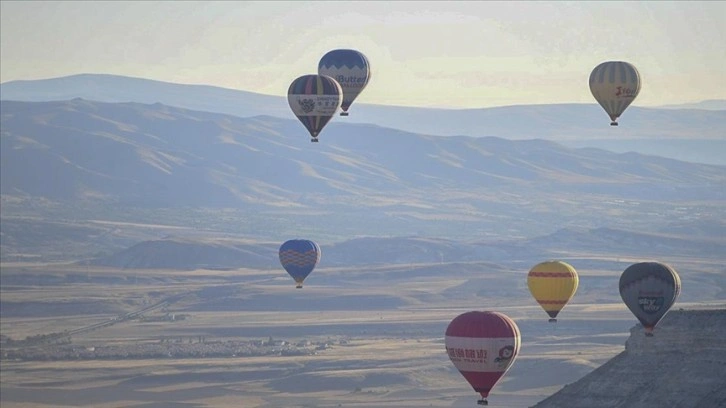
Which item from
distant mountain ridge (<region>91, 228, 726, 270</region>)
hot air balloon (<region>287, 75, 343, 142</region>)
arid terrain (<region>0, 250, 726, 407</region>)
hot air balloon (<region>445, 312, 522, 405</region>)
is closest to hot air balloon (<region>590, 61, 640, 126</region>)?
hot air balloon (<region>287, 75, 343, 142</region>)

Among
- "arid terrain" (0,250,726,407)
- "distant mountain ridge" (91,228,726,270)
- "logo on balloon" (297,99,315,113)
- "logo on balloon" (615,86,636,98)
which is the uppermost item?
"logo on balloon" (615,86,636,98)

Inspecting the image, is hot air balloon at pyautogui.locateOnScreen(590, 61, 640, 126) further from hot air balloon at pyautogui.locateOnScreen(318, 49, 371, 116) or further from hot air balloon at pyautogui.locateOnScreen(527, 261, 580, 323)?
hot air balloon at pyautogui.locateOnScreen(318, 49, 371, 116)

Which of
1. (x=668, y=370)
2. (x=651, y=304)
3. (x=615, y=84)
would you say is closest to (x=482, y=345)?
(x=668, y=370)

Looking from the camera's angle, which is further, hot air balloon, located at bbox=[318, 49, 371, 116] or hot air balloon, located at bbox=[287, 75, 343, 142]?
hot air balloon, located at bbox=[318, 49, 371, 116]

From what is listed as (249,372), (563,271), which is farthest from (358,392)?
(563,271)

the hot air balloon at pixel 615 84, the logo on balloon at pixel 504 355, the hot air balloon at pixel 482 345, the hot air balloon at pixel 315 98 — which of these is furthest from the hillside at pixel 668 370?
the hot air balloon at pixel 315 98

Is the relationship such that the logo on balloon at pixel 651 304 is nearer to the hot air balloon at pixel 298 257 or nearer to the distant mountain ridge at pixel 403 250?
the hot air balloon at pixel 298 257

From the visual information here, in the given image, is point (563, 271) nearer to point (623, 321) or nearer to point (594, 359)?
point (594, 359)
